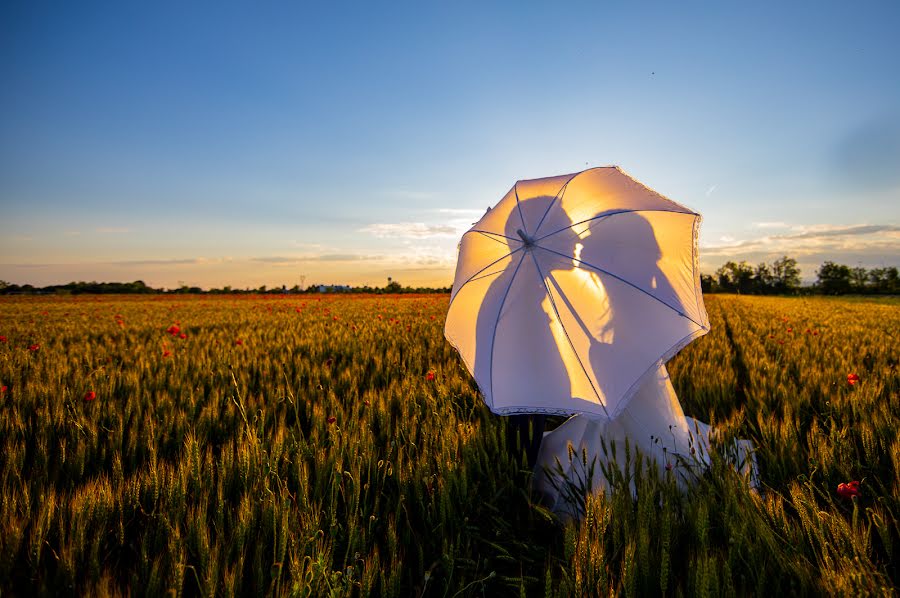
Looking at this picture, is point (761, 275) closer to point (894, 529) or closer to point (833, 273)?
point (833, 273)

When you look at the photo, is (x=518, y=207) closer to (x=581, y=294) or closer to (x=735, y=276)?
(x=581, y=294)

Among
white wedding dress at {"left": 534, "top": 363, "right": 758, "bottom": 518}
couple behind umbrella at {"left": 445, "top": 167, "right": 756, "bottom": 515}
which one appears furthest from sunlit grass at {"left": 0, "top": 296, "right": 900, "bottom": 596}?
couple behind umbrella at {"left": 445, "top": 167, "right": 756, "bottom": 515}

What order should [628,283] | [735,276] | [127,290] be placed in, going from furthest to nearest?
[735,276] → [127,290] → [628,283]

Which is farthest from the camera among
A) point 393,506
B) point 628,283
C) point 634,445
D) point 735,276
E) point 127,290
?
point 735,276

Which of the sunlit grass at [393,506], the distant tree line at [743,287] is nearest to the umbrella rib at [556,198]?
the sunlit grass at [393,506]

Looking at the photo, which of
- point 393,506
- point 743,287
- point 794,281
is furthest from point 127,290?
point 794,281

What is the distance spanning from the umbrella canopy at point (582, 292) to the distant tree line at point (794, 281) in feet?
200

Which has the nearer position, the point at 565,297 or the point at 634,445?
the point at 565,297

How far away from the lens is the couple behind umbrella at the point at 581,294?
1.44m

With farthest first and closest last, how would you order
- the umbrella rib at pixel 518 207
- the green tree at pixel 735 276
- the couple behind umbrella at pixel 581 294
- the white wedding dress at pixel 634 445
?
the green tree at pixel 735 276, the white wedding dress at pixel 634 445, the umbrella rib at pixel 518 207, the couple behind umbrella at pixel 581 294

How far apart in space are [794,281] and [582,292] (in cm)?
11923

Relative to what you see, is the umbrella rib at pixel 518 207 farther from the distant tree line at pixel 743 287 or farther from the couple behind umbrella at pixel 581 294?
the distant tree line at pixel 743 287

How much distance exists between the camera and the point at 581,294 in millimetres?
1519

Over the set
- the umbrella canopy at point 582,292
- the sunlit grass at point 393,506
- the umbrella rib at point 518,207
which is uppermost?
the umbrella rib at point 518,207
